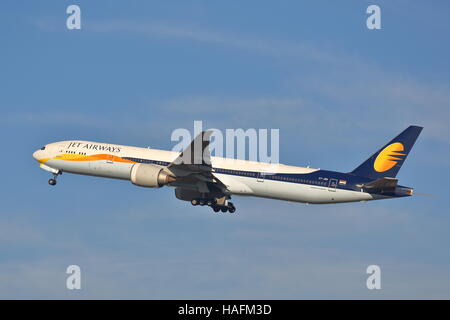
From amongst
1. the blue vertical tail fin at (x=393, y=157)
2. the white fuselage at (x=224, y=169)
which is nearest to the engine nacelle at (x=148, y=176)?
the white fuselage at (x=224, y=169)

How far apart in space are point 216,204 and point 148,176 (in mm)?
7802

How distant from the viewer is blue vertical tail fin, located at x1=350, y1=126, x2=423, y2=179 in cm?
6619

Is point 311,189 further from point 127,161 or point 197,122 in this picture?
point 127,161

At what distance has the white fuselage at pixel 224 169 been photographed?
217 ft

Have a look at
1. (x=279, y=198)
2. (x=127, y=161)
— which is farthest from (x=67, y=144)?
(x=279, y=198)

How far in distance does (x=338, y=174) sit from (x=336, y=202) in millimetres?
2296

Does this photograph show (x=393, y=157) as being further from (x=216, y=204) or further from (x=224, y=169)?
(x=216, y=204)

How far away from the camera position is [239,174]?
68.4m

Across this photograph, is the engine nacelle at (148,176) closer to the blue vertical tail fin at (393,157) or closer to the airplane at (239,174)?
the airplane at (239,174)

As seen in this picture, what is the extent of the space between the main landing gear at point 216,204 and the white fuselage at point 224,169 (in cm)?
273

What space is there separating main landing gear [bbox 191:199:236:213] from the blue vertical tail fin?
12.3 metres

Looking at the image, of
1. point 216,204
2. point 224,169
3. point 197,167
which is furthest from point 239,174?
point 216,204
